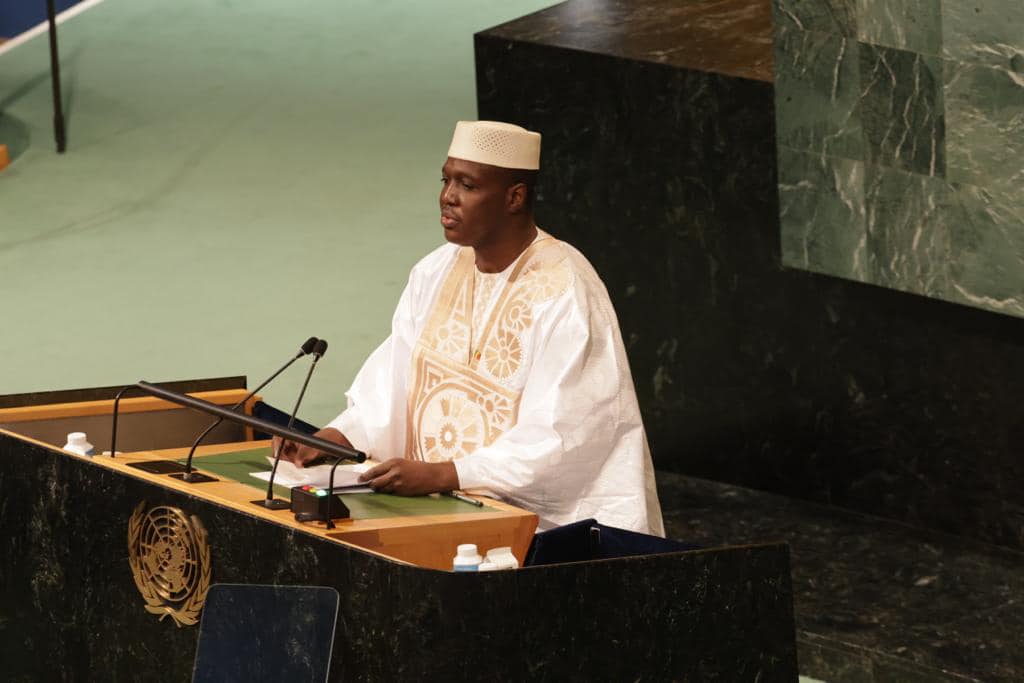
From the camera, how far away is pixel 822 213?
6.54 m

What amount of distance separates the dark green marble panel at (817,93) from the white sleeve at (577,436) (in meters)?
1.88

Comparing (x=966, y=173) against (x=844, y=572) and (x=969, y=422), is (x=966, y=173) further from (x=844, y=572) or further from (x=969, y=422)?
(x=844, y=572)

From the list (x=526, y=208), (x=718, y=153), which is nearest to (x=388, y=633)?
(x=526, y=208)

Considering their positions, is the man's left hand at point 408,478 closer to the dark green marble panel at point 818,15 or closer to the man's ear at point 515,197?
the man's ear at point 515,197

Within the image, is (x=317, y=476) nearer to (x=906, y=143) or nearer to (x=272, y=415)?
(x=272, y=415)

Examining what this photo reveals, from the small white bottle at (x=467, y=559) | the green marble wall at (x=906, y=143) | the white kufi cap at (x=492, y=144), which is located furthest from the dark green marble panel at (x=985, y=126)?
the small white bottle at (x=467, y=559)

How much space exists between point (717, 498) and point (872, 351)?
0.80 metres

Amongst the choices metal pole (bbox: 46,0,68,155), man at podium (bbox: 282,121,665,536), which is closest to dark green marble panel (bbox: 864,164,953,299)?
man at podium (bbox: 282,121,665,536)

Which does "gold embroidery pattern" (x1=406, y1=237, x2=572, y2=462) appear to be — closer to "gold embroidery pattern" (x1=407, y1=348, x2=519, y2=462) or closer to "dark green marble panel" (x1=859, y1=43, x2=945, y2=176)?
"gold embroidery pattern" (x1=407, y1=348, x2=519, y2=462)

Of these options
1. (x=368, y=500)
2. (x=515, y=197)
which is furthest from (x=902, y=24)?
(x=368, y=500)

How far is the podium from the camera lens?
150 inches

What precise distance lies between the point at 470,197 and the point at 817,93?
200 cm

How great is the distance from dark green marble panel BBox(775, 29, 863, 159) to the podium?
2466mm

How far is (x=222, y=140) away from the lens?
38.2 ft
